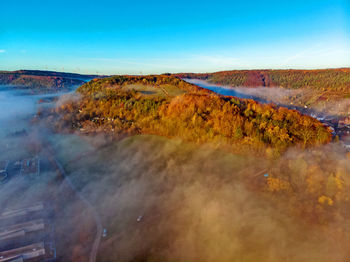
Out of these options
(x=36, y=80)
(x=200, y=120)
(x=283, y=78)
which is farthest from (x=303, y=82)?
(x=36, y=80)

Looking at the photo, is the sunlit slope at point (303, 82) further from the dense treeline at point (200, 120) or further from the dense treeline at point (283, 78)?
the dense treeline at point (200, 120)

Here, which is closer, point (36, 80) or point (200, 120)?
point (200, 120)

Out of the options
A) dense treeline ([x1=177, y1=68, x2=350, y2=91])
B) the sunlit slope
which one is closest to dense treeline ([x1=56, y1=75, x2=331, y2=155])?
the sunlit slope

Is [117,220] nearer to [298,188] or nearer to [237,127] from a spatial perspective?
[298,188]

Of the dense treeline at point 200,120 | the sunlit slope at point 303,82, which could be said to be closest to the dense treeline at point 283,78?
→ the sunlit slope at point 303,82

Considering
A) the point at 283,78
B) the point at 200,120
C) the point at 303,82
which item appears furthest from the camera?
the point at 283,78

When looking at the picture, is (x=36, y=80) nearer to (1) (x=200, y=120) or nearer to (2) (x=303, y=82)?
(1) (x=200, y=120)
